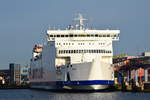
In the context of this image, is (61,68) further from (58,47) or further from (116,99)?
(116,99)

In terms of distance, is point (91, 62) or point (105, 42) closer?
point (91, 62)

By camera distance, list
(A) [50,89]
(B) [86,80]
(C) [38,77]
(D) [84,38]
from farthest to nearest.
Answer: (C) [38,77] → (A) [50,89] → (D) [84,38] → (B) [86,80]

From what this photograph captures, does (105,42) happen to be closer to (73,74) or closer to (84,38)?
(84,38)

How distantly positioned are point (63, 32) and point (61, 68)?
552cm

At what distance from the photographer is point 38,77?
93.9 meters

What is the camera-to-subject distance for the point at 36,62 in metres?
97.3

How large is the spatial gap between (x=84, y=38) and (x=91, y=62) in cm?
608

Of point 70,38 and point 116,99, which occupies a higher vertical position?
point 70,38

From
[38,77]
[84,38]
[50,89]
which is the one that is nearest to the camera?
[84,38]

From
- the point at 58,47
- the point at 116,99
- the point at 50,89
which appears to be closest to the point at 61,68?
the point at 58,47

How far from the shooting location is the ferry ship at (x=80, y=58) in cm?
7131

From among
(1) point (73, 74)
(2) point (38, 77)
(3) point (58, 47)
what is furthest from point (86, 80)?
(2) point (38, 77)

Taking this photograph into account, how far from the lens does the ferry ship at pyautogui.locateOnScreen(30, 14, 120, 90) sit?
7131cm

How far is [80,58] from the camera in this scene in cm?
7344
